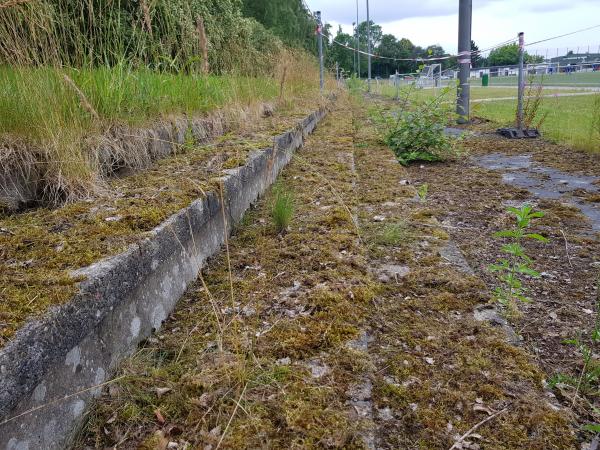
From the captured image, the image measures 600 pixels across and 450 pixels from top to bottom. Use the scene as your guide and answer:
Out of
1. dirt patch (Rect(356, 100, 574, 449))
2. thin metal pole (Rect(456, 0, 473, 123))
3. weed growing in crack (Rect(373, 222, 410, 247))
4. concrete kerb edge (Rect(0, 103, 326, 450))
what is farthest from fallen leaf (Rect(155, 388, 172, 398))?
thin metal pole (Rect(456, 0, 473, 123))

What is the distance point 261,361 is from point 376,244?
1.20 metres

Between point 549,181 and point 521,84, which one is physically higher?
point 521,84

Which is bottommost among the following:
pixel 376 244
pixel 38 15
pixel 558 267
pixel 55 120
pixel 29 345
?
pixel 558 267

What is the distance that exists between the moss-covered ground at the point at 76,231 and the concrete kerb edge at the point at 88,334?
0.05 metres

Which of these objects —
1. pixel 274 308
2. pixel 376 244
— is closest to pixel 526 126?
pixel 376 244

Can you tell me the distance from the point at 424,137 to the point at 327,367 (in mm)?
4241

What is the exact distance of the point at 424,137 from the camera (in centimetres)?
507

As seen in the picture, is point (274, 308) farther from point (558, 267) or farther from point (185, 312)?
point (558, 267)

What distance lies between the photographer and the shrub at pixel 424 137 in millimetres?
5004

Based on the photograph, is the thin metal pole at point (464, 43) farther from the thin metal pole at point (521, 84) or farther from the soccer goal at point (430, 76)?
the thin metal pole at point (521, 84)

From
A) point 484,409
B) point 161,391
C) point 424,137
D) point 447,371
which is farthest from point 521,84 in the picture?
point 161,391

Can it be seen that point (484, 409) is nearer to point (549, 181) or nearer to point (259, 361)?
point (259, 361)

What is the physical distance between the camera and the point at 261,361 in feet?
4.31

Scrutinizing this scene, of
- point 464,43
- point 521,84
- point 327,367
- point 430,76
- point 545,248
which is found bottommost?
point 545,248
